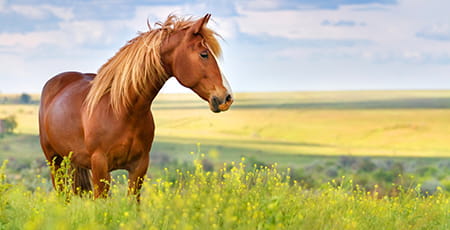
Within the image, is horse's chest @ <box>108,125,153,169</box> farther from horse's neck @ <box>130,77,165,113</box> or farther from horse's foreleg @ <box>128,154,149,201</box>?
horse's neck @ <box>130,77,165,113</box>

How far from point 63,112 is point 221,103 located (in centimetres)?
261

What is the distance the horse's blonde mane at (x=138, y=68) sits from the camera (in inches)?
310

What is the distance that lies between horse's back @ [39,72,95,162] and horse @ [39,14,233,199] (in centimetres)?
2

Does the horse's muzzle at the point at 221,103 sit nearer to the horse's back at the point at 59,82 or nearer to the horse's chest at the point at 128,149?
the horse's chest at the point at 128,149

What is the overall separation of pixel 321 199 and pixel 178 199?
2928 mm

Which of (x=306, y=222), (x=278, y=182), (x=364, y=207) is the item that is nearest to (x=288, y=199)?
(x=278, y=182)

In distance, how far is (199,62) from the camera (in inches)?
297

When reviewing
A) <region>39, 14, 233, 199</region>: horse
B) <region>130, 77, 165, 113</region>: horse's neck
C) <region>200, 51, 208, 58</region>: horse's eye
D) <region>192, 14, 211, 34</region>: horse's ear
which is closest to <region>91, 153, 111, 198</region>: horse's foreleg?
<region>39, 14, 233, 199</region>: horse

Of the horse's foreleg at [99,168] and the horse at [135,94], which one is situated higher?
the horse at [135,94]

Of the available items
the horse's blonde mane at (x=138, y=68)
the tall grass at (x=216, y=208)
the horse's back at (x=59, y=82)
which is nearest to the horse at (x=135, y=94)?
the horse's blonde mane at (x=138, y=68)

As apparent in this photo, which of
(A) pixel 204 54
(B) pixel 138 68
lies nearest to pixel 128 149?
(B) pixel 138 68

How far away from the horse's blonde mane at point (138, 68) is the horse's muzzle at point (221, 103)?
0.61 meters

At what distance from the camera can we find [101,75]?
853 cm

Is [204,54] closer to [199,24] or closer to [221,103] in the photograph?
[199,24]
